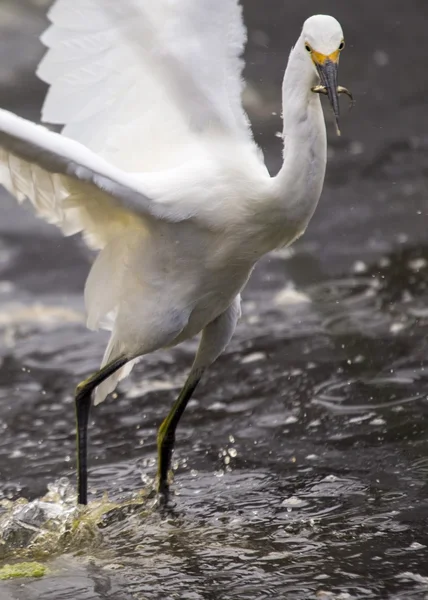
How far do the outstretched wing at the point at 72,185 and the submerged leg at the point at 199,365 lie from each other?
649mm

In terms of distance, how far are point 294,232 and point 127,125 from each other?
3.71 ft

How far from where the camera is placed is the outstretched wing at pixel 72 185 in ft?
14.5

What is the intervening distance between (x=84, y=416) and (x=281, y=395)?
5.28 ft

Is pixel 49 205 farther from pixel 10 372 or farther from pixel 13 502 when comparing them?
pixel 10 372

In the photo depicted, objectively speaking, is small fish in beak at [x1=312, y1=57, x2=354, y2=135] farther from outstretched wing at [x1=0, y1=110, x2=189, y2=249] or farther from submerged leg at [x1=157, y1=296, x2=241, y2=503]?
submerged leg at [x1=157, y1=296, x2=241, y2=503]

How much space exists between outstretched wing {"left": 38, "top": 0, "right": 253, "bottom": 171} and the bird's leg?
937 millimetres

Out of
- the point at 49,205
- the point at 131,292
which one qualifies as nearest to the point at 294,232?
the point at 131,292

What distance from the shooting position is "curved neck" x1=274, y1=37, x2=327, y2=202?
453 cm

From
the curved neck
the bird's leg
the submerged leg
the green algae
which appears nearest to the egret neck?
the curved neck

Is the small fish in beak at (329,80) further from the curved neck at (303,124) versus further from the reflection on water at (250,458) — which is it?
the reflection on water at (250,458)

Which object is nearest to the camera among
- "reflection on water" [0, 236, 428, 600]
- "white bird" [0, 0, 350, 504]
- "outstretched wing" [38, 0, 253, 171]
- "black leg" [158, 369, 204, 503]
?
"reflection on water" [0, 236, 428, 600]

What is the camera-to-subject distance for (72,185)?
4859 millimetres

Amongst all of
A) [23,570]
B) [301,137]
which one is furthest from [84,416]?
[301,137]

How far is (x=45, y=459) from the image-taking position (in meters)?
6.22
